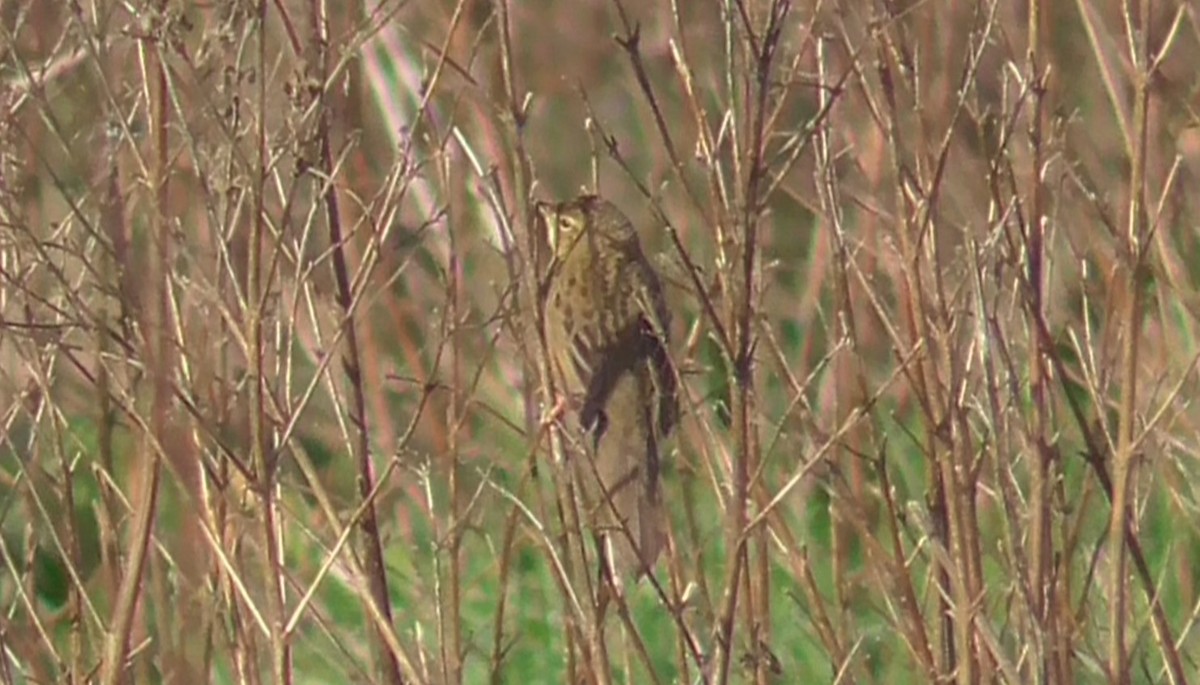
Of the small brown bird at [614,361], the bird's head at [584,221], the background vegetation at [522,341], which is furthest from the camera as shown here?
the bird's head at [584,221]

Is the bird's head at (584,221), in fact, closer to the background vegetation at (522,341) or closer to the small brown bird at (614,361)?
the small brown bird at (614,361)

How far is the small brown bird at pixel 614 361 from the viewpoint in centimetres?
329

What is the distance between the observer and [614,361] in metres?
3.69

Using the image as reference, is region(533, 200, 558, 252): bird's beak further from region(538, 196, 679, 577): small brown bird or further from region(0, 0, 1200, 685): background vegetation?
region(0, 0, 1200, 685): background vegetation

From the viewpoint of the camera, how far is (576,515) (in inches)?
99.3

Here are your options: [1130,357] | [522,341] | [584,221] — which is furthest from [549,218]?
[1130,357]

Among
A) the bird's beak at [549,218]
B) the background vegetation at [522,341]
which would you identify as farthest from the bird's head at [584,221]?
the background vegetation at [522,341]

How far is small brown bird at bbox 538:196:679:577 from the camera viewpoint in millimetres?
3289

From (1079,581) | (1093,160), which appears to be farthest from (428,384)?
(1093,160)

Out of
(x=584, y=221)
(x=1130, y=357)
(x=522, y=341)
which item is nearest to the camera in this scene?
(x=1130, y=357)

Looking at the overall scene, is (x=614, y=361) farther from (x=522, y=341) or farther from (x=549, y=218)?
(x=522, y=341)

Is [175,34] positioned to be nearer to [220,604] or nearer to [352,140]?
[352,140]

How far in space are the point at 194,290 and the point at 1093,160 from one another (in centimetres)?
317

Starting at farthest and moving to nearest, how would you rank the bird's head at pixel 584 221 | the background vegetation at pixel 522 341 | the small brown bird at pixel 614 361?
1. the bird's head at pixel 584 221
2. the small brown bird at pixel 614 361
3. the background vegetation at pixel 522 341
